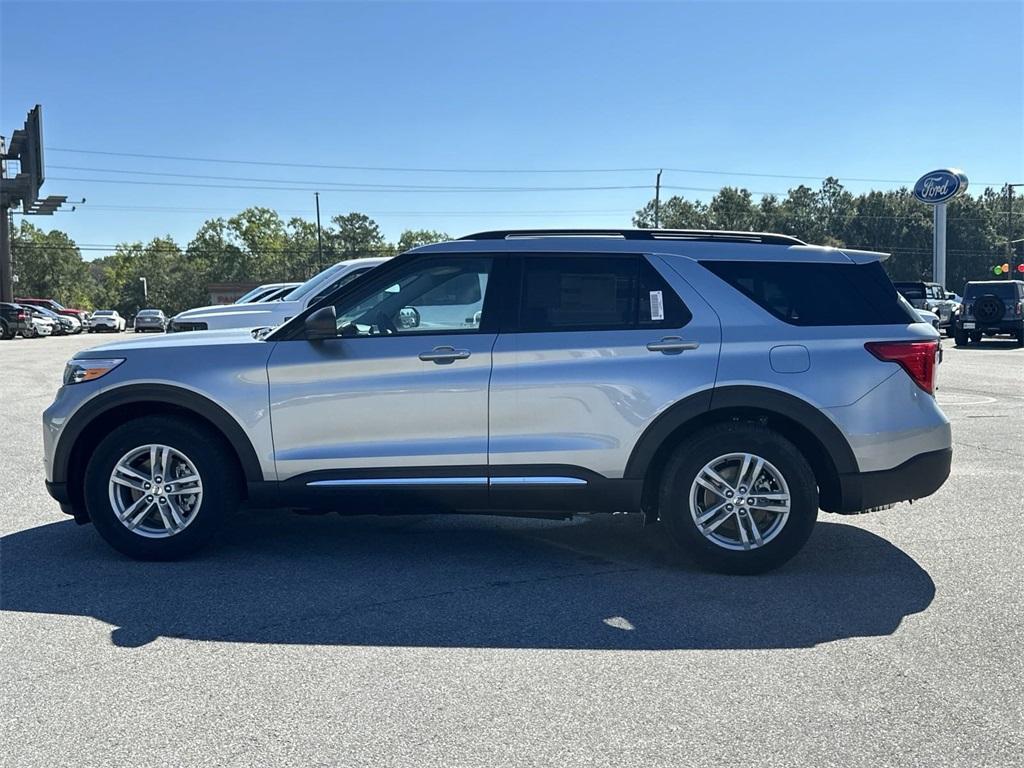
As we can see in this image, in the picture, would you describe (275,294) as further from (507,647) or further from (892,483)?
(507,647)

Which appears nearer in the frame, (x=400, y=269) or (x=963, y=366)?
(x=400, y=269)

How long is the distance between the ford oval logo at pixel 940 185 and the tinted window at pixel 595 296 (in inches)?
1707

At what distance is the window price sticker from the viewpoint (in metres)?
5.22

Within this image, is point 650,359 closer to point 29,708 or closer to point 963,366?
point 29,708

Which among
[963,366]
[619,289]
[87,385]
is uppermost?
[619,289]

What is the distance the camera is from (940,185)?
4384 centimetres

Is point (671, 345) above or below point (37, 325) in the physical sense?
above

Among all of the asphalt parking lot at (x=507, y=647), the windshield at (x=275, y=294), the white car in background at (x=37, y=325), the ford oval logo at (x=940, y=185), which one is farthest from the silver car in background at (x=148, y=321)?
the asphalt parking lot at (x=507, y=647)

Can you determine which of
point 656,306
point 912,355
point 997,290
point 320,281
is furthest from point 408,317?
point 997,290

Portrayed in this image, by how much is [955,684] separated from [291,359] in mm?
3681

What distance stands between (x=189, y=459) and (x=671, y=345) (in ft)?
9.26

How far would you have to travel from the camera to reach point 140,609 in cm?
464

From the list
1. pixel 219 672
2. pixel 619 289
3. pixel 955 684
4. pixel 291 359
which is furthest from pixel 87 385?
pixel 955 684

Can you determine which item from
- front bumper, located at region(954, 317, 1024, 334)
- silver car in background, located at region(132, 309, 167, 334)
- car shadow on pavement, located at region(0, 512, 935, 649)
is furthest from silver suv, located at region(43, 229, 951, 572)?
silver car in background, located at region(132, 309, 167, 334)
